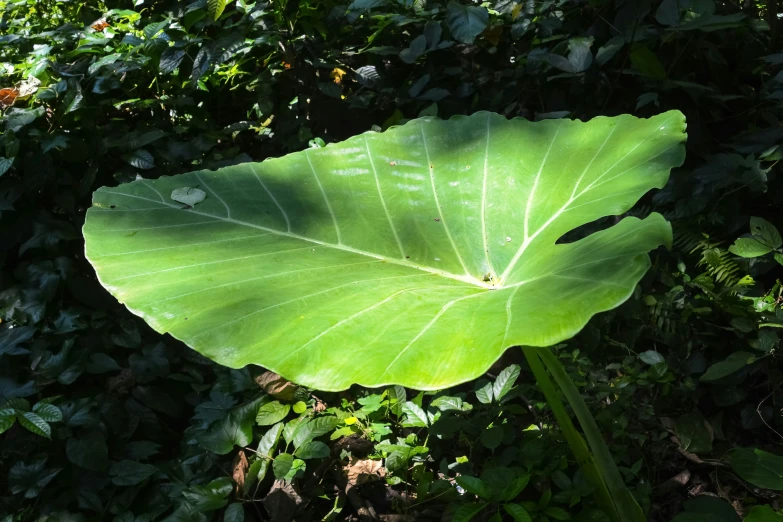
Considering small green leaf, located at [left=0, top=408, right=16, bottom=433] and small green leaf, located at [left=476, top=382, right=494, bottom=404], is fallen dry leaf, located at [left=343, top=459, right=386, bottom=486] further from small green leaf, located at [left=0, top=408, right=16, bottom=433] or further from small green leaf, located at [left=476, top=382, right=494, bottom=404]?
small green leaf, located at [left=0, top=408, right=16, bottom=433]

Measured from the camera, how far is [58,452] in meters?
1.73

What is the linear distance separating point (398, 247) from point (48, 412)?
99 cm

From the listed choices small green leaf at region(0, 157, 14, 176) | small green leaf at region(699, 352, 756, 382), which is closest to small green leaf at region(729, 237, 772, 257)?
small green leaf at region(699, 352, 756, 382)

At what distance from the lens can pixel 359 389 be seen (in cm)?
193

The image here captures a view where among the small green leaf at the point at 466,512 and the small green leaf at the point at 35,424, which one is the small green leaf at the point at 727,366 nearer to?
the small green leaf at the point at 466,512

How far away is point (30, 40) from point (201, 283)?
7.50 ft

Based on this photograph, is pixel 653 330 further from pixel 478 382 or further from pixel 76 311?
pixel 76 311

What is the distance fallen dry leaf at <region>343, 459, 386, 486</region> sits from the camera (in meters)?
1.67

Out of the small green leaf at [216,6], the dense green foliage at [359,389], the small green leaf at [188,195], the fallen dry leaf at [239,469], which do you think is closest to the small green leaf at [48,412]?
the dense green foliage at [359,389]

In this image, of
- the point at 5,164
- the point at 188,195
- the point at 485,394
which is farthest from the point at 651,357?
the point at 5,164

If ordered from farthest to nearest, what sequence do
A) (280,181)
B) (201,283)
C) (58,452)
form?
(58,452) → (280,181) → (201,283)

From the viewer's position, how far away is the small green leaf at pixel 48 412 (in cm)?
162

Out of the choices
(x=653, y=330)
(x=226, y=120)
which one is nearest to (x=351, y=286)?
(x=653, y=330)

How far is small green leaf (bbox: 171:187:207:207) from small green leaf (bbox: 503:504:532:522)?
2.93ft
